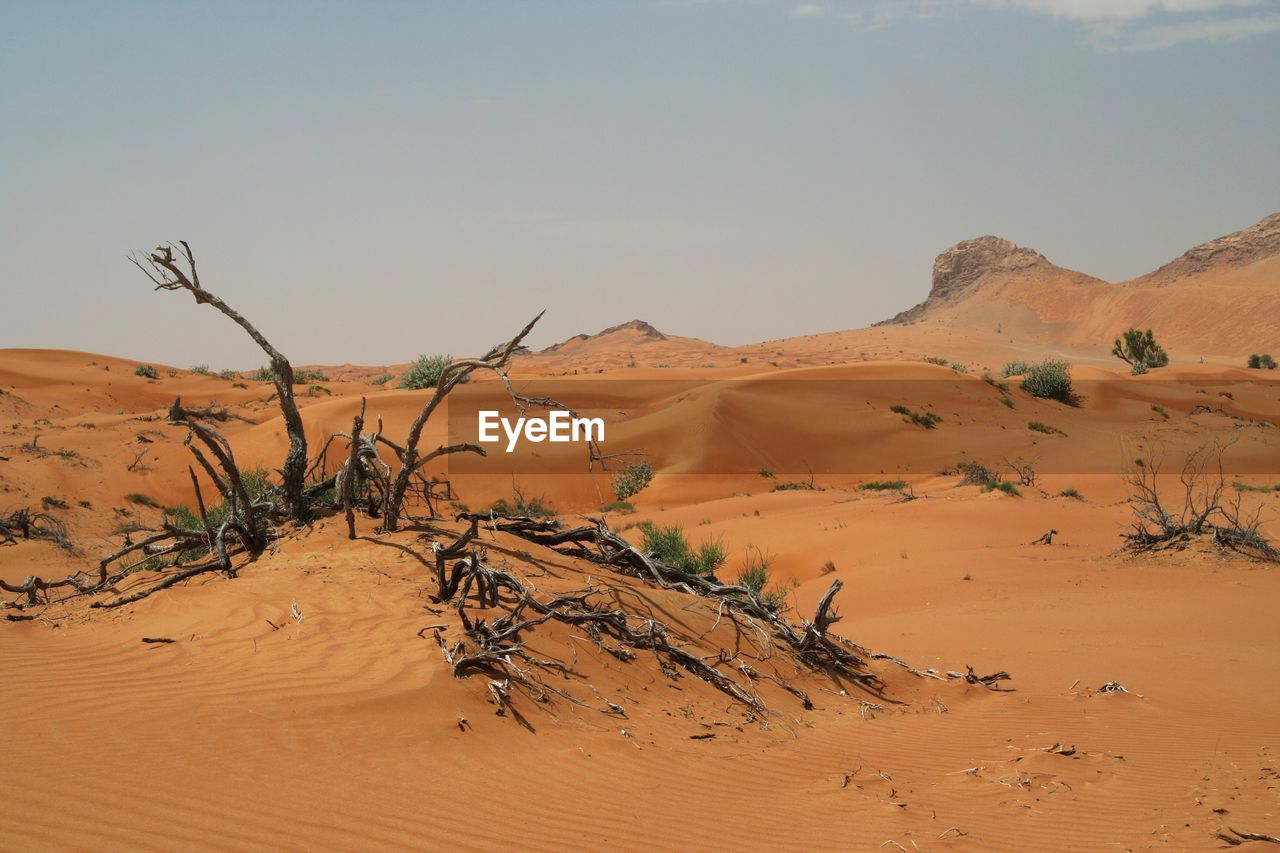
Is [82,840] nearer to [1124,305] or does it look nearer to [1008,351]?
[1008,351]

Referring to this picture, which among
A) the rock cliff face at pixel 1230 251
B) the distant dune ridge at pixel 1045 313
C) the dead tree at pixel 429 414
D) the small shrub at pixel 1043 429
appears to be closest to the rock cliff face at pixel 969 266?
the distant dune ridge at pixel 1045 313

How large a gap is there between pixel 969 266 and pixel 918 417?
71709 mm

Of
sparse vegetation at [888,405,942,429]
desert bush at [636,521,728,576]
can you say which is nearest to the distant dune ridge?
sparse vegetation at [888,405,942,429]

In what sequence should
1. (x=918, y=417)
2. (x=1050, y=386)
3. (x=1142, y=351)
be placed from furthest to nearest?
1. (x=1142, y=351)
2. (x=1050, y=386)
3. (x=918, y=417)

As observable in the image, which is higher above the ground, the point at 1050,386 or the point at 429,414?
the point at 1050,386

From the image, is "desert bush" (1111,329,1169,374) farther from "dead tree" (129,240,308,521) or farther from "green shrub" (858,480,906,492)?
"dead tree" (129,240,308,521)

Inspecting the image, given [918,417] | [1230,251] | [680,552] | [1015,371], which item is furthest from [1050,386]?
[1230,251]

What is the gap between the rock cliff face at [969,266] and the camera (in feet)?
308

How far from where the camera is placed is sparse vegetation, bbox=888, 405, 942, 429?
1228 inches

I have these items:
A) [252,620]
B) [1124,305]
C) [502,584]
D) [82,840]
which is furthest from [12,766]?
[1124,305]

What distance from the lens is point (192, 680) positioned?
5297 millimetres

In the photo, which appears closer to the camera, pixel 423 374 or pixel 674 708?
pixel 674 708

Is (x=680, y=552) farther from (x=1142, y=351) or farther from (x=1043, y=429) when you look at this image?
(x=1142, y=351)

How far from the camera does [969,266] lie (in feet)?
318
